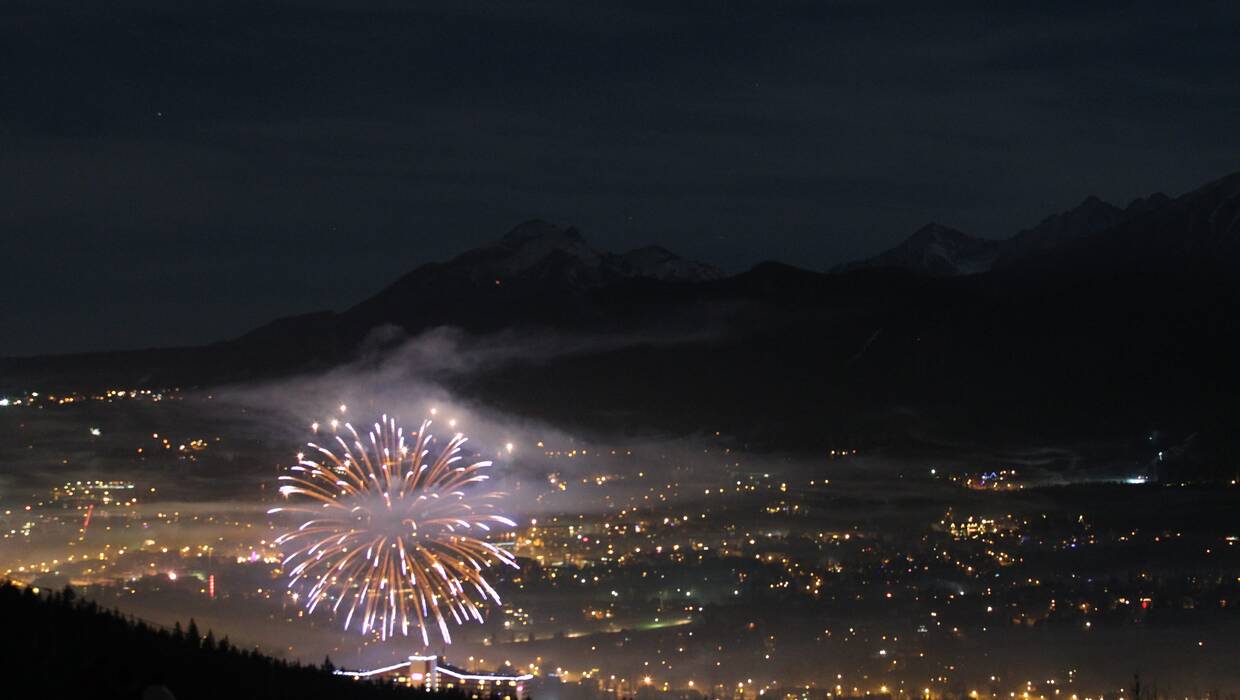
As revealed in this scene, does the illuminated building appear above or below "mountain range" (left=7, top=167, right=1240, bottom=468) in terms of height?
below

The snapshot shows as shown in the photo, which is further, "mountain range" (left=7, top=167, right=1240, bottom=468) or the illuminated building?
"mountain range" (left=7, top=167, right=1240, bottom=468)

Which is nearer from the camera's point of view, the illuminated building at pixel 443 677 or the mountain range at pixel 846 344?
the illuminated building at pixel 443 677

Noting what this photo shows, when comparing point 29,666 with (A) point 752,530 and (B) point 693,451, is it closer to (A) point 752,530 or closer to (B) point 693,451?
(A) point 752,530

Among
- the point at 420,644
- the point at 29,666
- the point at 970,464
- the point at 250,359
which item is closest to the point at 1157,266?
the point at 970,464

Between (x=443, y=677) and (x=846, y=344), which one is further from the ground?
(x=846, y=344)

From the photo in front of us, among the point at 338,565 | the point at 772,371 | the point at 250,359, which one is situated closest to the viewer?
the point at 338,565

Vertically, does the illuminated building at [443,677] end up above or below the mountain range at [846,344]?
below

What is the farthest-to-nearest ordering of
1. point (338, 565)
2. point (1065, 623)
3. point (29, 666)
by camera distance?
point (1065, 623) < point (338, 565) < point (29, 666)

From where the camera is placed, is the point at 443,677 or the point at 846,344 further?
the point at 846,344
